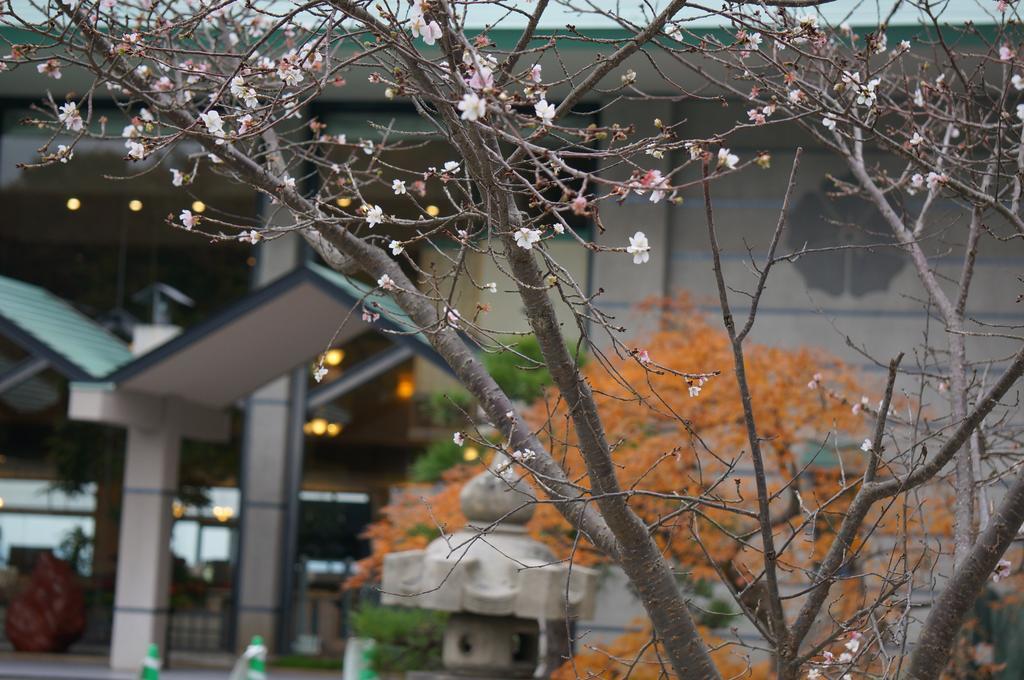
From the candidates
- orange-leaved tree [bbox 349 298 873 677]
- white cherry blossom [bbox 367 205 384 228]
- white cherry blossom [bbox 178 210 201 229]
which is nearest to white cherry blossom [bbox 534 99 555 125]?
white cherry blossom [bbox 367 205 384 228]

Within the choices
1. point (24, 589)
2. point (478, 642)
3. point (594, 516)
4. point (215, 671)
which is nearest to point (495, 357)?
point (478, 642)

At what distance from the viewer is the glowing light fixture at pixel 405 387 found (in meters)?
16.8

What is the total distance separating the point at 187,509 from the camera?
17203 millimetres

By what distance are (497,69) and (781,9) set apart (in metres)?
1.29

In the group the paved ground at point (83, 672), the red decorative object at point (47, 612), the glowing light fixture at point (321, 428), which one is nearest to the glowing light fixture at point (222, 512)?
the glowing light fixture at point (321, 428)

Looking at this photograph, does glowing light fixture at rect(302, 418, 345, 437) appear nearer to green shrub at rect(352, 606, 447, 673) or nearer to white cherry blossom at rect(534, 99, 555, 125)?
green shrub at rect(352, 606, 447, 673)

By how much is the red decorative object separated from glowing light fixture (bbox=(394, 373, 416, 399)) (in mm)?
4745

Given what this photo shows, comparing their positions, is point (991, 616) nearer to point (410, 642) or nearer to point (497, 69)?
point (410, 642)

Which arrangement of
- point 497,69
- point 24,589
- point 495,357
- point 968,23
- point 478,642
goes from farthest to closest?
1. point 24,589
2. point 495,357
3. point 478,642
4. point 968,23
5. point 497,69

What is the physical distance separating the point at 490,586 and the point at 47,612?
33.8 ft

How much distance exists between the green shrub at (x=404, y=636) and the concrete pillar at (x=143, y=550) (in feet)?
13.1

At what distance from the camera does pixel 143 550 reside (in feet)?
45.7

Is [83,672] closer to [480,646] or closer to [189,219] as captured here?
[480,646]

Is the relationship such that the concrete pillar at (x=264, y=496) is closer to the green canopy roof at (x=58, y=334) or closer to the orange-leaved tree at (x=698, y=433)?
the green canopy roof at (x=58, y=334)
